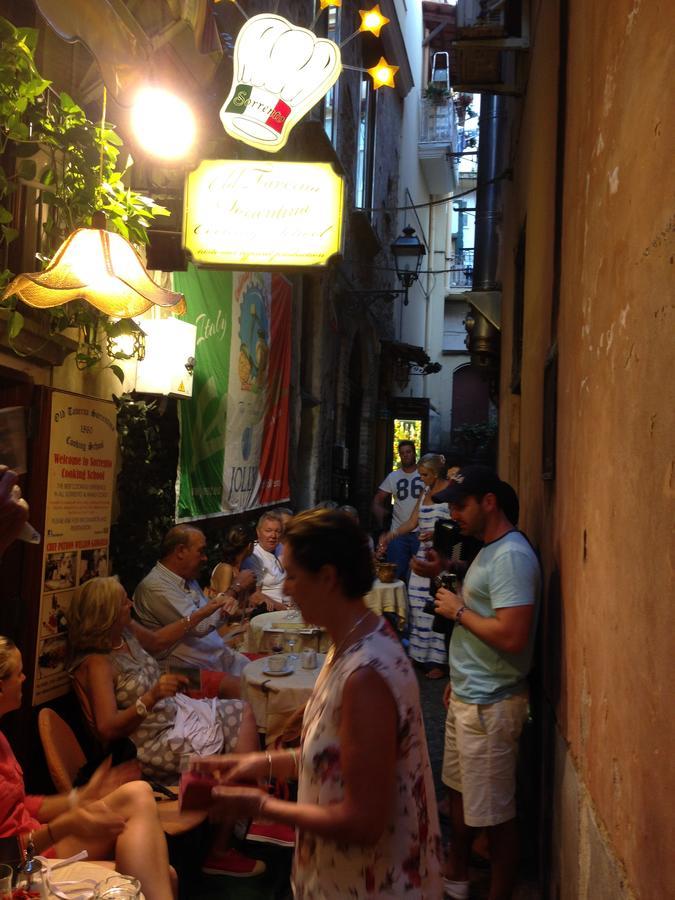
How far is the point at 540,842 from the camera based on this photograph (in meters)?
4.29

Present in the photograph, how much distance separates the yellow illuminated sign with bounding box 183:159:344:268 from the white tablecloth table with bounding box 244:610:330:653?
261cm

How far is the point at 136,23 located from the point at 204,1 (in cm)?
99

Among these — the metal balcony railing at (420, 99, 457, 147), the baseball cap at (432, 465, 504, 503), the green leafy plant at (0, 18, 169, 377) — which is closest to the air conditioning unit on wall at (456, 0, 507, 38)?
the green leafy plant at (0, 18, 169, 377)

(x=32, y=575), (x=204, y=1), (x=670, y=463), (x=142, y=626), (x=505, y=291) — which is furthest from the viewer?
(x=505, y=291)

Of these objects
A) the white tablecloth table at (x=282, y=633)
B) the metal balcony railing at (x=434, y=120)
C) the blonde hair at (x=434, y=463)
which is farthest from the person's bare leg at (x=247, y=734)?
the metal balcony railing at (x=434, y=120)

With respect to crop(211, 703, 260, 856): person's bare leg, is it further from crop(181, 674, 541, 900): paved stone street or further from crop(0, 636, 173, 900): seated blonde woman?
crop(0, 636, 173, 900): seated blonde woman

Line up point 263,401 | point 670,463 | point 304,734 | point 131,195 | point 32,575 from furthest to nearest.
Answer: point 263,401 < point 131,195 < point 32,575 < point 304,734 < point 670,463

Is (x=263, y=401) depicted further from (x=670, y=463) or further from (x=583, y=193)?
(x=670, y=463)

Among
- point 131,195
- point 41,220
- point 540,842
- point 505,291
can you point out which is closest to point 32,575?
point 41,220

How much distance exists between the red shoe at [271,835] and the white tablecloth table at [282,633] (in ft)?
4.39

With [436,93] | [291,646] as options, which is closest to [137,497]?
[291,646]

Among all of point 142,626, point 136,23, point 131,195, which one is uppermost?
point 136,23

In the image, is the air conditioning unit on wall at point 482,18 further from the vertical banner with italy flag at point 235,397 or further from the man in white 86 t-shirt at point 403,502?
the man in white 86 t-shirt at point 403,502

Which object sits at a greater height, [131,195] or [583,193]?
[131,195]
